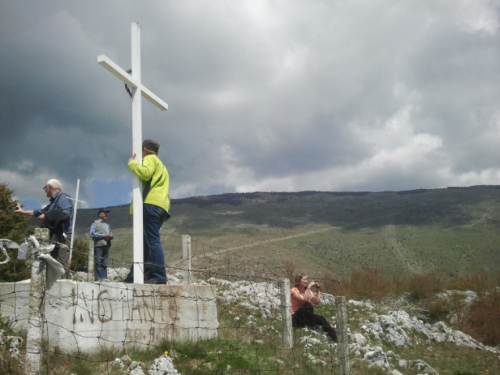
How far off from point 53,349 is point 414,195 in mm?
125786

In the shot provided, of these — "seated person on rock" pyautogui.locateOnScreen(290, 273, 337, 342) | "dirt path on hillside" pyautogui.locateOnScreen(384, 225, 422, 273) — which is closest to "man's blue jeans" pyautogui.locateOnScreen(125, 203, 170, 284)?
"seated person on rock" pyautogui.locateOnScreen(290, 273, 337, 342)

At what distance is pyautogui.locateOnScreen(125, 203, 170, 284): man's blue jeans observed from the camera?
22.3ft

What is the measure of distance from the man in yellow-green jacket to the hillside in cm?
2275

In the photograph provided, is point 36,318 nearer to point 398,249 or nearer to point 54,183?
point 54,183

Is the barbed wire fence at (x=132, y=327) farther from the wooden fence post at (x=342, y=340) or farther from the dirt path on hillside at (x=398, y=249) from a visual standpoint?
the dirt path on hillside at (x=398, y=249)

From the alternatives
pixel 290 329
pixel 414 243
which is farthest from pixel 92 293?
pixel 414 243

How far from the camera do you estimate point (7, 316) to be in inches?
247

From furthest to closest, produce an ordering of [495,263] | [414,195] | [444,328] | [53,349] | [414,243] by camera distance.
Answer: [414,195] < [414,243] < [495,263] < [444,328] < [53,349]

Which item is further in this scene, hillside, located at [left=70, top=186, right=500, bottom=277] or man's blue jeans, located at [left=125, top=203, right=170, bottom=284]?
hillside, located at [left=70, top=186, right=500, bottom=277]

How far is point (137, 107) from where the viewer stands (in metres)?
7.10

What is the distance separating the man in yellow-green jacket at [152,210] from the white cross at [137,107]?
172 mm

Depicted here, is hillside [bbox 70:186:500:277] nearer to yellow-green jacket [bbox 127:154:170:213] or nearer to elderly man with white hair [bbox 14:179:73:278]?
yellow-green jacket [bbox 127:154:170:213]

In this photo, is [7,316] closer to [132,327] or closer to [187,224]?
[132,327]

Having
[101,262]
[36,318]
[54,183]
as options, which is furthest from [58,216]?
[101,262]
